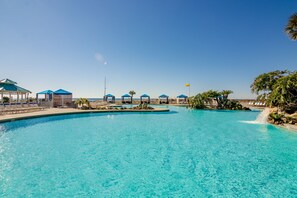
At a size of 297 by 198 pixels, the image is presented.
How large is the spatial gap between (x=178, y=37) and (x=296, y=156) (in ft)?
61.1

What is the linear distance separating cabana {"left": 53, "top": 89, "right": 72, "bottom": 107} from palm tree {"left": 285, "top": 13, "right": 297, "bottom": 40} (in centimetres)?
2746

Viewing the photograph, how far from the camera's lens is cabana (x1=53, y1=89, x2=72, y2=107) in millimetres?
24320

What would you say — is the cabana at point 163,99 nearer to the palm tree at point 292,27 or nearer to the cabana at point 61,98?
the cabana at point 61,98

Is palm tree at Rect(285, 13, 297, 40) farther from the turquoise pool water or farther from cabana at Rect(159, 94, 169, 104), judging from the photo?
cabana at Rect(159, 94, 169, 104)

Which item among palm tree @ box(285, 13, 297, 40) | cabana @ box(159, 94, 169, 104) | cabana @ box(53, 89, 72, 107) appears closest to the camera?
palm tree @ box(285, 13, 297, 40)

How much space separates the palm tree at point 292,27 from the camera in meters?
13.7

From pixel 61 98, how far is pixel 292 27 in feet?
95.7

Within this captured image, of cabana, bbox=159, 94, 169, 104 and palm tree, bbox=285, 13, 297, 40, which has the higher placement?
palm tree, bbox=285, 13, 297, 40

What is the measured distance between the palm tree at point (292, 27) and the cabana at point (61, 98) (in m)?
27.5

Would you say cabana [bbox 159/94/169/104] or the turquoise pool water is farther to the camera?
cabana [bbox 159/94/169/104]

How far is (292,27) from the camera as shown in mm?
14227

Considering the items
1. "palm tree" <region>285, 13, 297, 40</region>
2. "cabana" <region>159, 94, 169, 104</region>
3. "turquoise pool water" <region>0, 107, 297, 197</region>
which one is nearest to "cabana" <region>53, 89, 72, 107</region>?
A: "turquoise pool water" <region>0, 107, 297, 197</region>

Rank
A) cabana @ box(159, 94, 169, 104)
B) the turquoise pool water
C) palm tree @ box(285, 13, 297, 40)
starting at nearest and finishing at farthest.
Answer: the turquoise pool water
palm tree @ box(285, 13, 297, 40)
cabana @ box(159, 94, 169, 104)

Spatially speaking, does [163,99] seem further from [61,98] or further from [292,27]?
[292,27]
